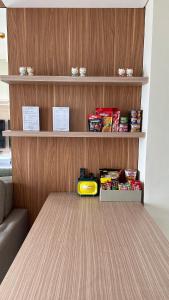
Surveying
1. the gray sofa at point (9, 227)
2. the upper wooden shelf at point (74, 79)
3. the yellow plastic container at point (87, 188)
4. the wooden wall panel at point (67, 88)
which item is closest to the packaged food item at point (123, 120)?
the wooden wall panel at point (67, 88)

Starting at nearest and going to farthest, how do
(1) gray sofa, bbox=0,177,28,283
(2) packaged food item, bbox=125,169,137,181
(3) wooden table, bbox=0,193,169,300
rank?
(3) wooden table, bbox=0,193,169,300
(1) gray sofa, bbox=0,177,28,283
(2) packaged food item, bbox=125,169,137,181

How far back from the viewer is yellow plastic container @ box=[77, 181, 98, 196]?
1.78m

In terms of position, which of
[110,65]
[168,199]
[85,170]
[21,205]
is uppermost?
[110,65]

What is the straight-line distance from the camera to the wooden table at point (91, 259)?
85cm

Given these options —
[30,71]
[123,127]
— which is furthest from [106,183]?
[30,71]

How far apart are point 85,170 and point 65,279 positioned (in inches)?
40.8

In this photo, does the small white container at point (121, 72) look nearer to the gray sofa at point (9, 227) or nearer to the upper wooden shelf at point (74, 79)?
the upper wooden shelf at point (74, 79)

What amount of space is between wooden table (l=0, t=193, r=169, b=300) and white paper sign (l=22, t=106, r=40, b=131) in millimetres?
636

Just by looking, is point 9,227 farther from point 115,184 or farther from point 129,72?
point 129,72

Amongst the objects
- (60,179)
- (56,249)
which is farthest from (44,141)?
(56,249)

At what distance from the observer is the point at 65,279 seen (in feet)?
2.98

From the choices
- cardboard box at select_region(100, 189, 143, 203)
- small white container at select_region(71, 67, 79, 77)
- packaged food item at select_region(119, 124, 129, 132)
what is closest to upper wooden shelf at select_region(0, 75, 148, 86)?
small white container at select_region(71, 67, 79, 77)

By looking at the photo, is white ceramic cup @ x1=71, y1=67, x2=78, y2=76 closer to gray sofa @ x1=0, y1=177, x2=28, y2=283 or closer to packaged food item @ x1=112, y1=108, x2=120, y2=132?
packaged food item @ x1=112, y1=108, x2=120, y2=132

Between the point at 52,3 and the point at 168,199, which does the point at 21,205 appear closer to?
the point at 168,199
